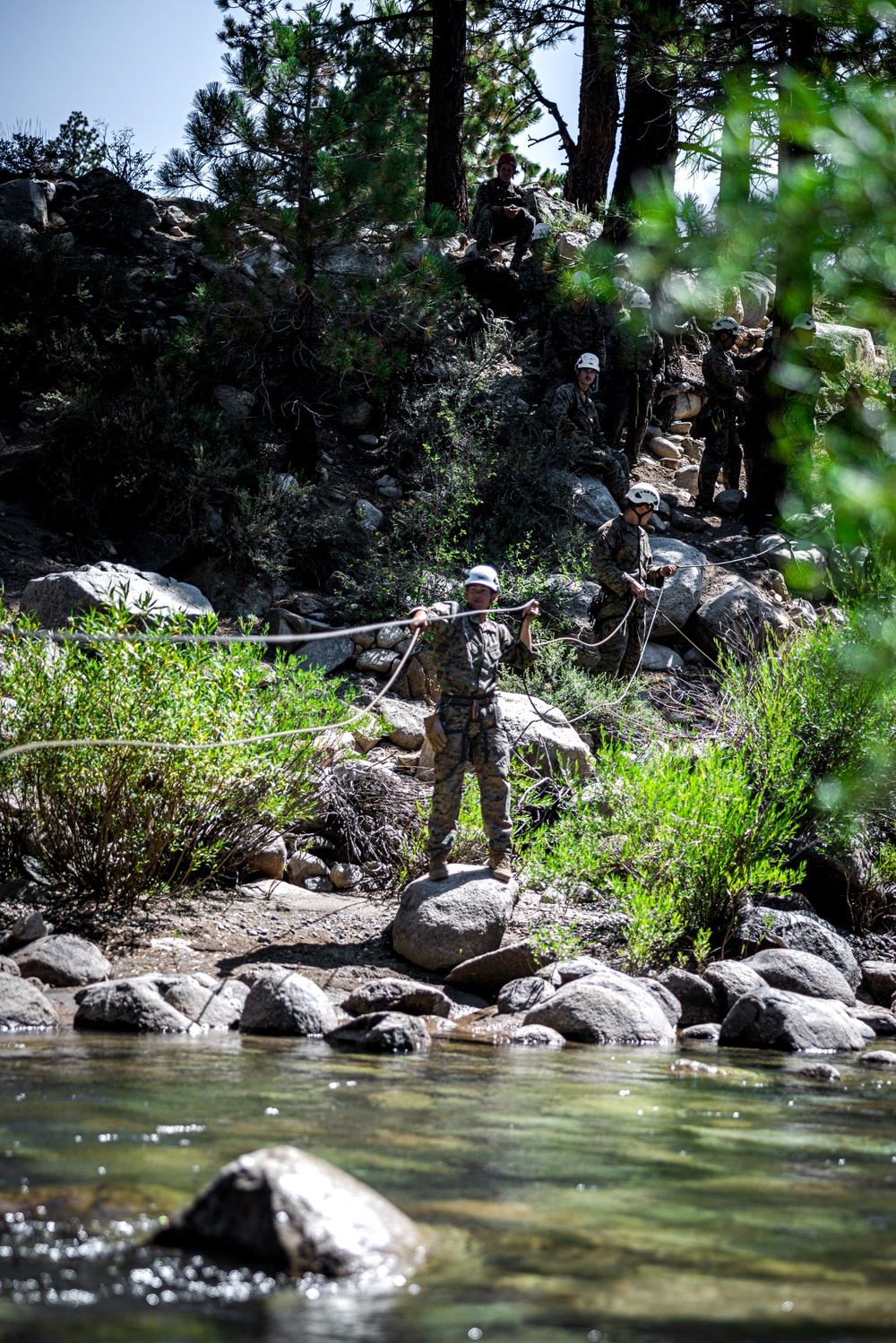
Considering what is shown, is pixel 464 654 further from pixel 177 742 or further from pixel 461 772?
pixel 177 742

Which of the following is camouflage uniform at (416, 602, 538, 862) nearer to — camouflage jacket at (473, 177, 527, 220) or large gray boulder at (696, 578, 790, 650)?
large gray boulder at (696, 578, 790, 650)

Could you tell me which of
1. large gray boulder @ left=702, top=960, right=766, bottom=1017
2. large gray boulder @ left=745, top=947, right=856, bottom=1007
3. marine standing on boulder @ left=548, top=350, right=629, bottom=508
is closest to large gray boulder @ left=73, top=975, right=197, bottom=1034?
large gray boulder @ left=702, top=960, right=766, bottom=1017

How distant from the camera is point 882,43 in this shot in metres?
2.01

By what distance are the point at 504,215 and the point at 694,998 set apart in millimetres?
12978

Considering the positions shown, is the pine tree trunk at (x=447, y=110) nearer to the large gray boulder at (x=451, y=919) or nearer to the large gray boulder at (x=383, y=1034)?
the large gray boulder at (x=451, y=919)

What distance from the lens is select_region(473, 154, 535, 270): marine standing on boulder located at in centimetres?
1719

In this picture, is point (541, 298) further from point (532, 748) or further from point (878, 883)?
point (878, 883)

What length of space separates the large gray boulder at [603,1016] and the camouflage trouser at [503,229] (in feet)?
42.3

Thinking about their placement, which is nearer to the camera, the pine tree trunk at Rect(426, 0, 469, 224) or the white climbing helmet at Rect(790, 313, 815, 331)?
the white climbing helmet at Rect(790, 313, 815, 331)

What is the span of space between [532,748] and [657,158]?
10815 mm

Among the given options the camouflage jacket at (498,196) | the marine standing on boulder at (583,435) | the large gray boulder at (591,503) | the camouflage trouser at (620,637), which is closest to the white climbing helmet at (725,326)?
the marine standing on boulder at (583,435)

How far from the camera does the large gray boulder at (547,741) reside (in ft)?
30.8

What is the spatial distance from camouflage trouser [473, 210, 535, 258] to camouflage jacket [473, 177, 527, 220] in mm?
131

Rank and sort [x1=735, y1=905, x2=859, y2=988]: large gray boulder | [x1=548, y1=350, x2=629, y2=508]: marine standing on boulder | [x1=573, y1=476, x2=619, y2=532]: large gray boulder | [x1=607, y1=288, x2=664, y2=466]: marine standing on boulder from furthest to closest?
[x1=607, y1=288, x2=664, y2=466]: marine standing on boulder, [x1=548, y1=350, x2=629, y2=508]: marine standing on boulder, [x1=573, y1=476, x2=619, y2=532]: large gray boulder, [x1=735, y1=905, x2=859, y2=988]: large gray boulder
